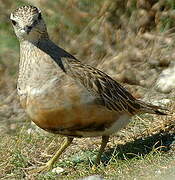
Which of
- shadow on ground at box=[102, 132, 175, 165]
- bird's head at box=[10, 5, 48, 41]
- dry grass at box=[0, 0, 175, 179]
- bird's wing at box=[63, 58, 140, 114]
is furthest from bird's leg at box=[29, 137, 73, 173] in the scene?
bird's head at box=[10, 5, 48, 41]

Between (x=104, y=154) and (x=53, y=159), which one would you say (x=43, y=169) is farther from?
(x=104, y=154)

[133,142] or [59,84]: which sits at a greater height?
[59,84]

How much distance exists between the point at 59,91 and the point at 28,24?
2.55 ft

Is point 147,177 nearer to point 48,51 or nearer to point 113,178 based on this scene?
point 113,178

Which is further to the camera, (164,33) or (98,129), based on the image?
(164,33)

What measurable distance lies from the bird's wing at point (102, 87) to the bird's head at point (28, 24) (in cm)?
42

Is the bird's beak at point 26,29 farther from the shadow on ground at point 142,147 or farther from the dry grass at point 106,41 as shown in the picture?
the dry grass at point 106,41

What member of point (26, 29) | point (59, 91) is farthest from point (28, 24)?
point (59, 91)

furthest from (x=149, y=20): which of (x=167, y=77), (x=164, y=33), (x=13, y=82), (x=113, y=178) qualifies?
(x=113, y=178)

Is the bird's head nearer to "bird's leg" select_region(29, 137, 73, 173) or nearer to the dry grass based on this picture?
"bird's leg" select_region(29, 137, 73, 173)

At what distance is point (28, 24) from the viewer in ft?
23.3

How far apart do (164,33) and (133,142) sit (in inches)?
117

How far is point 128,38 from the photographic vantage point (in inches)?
424

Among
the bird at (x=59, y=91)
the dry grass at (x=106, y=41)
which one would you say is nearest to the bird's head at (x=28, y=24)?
the bird at (x=59, y=91)
